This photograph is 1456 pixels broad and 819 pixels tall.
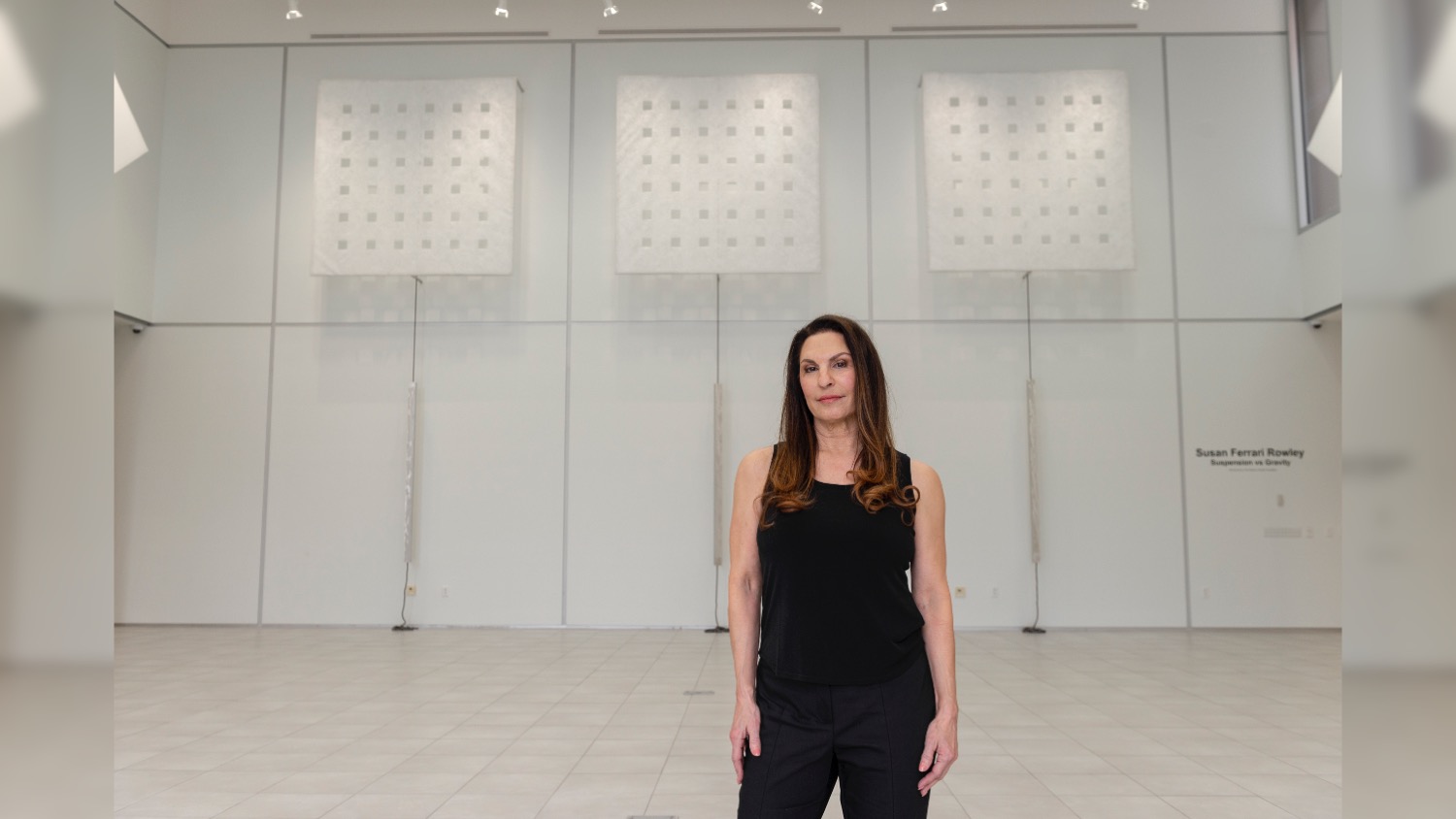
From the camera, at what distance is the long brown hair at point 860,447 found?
206 centimetres

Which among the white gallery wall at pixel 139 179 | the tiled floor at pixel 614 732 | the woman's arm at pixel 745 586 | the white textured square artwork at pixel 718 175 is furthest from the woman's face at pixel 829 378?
the white gallery wall at pixel 139 179

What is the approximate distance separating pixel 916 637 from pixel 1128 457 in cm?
1167

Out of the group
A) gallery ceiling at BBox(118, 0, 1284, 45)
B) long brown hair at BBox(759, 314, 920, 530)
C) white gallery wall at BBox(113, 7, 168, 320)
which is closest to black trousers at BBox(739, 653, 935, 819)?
long brown hair at BBox(759, 314, 920, 530)

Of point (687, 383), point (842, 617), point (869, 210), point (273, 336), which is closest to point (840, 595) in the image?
point (842, 617)

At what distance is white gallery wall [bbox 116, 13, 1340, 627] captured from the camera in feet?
41.6

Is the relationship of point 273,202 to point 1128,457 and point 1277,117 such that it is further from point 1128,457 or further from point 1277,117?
point 1277,117

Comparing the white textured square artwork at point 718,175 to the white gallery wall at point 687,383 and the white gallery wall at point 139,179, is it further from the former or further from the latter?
the white gallery wall at point 139,179

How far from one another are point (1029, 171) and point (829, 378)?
11622 mm

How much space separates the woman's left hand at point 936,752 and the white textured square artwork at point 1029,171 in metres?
11.1

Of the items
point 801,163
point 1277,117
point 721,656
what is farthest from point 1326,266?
point 721,656

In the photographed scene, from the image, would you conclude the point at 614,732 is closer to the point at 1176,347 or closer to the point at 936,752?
the point at 936,752

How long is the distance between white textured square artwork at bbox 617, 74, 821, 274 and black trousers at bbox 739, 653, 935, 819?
10807mm

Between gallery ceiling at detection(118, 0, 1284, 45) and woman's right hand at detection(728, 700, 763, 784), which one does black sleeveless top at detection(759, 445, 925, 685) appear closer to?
woman's right hand at detection(728, 700, 763, 784)

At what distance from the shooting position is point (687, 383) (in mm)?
12891
